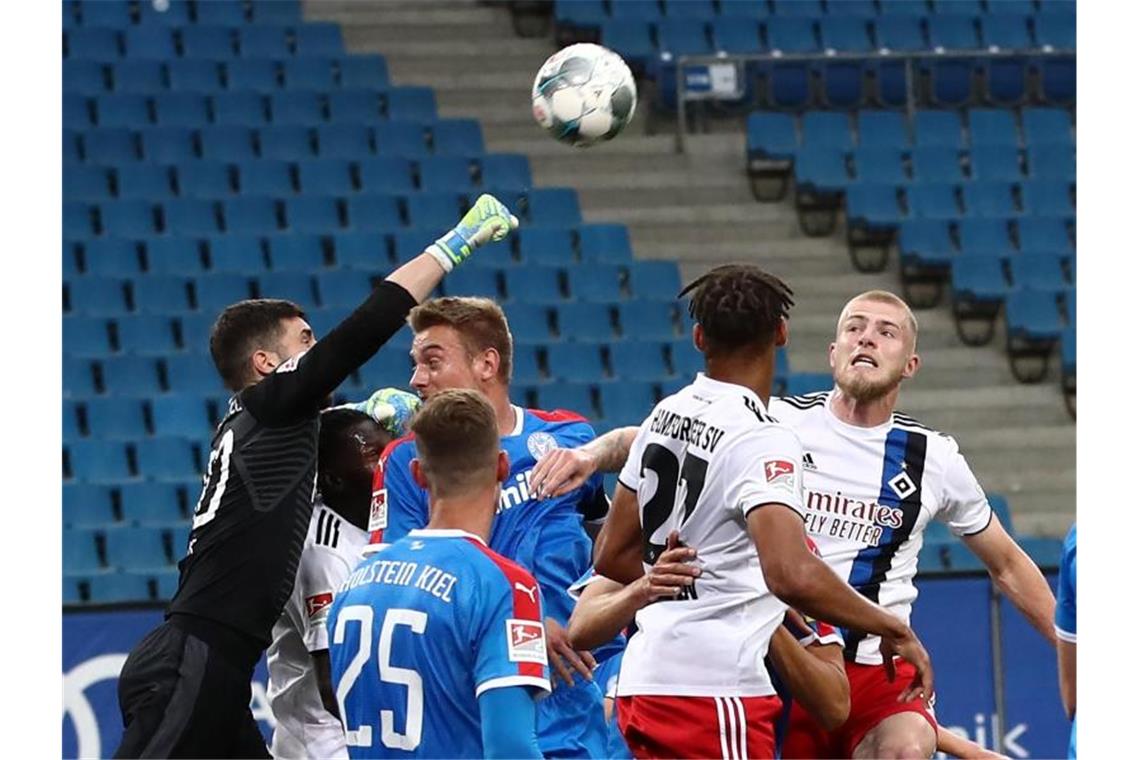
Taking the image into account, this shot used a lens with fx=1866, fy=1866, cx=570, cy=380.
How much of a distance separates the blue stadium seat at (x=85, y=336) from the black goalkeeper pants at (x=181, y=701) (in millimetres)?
8260

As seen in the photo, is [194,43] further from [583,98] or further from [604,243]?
[583,98]

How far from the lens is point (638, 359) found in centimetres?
1346

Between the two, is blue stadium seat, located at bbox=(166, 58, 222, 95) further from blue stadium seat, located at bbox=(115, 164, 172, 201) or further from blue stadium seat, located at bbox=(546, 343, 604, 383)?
blue stadium seat, located at bbox=(546, 343, 604, 383)

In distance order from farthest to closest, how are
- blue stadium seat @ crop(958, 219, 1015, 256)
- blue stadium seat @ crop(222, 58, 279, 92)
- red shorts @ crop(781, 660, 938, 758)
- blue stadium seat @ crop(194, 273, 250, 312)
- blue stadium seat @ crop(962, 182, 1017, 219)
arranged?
blue stadium seat @ crop(222, 58, 279, 92)
blue stadium seat @ crop(962, 182, 1017, 219)
blue stadium seat @ crop(958, 219, 1015, 256)
blue stadium seat @ crop(194, 273, 250, 312)
red shorts @ crop(781, 660, 938, 758)

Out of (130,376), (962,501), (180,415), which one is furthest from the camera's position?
(130,376)

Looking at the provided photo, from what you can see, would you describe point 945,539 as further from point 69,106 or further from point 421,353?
point 69,106

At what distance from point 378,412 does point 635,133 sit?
10259 mm

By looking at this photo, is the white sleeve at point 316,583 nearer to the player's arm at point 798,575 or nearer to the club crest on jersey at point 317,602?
the club crest on jersey at point 317,602

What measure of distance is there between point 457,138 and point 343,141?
96 cm

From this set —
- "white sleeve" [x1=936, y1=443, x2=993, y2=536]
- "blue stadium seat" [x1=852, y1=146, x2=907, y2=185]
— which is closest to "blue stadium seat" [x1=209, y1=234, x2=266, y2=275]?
"blue stadium seat" [x1=852, y1=146, x2=907, y2=185]

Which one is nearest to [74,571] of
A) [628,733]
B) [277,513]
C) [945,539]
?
[945,539]

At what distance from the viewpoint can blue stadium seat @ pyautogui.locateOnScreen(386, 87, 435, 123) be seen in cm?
1580

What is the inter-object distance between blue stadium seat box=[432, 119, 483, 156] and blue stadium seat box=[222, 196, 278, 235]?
1.63m

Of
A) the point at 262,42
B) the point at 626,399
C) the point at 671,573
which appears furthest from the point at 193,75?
the point at 671,573
